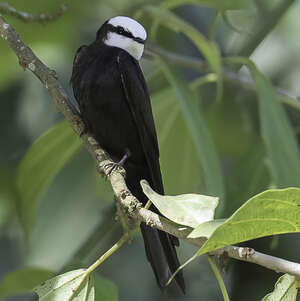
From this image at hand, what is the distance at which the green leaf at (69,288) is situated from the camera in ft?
6.18

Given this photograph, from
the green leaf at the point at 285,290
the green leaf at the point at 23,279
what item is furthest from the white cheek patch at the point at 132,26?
the green leaf at the point at 285,290

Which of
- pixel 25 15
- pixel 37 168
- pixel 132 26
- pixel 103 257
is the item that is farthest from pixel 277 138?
pixel 103 257

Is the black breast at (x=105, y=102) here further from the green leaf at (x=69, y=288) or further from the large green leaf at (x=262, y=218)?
the large green leaf at (x=262, y=218)

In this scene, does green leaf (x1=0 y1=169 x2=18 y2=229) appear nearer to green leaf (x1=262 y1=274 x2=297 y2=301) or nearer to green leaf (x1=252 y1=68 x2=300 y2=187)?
green leaf (x1=252 y1=68 x2=300 y2=187)

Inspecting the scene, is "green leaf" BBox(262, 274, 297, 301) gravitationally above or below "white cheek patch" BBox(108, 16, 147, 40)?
below

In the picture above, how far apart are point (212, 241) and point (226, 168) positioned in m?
2.43

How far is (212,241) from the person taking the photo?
58.3 inches

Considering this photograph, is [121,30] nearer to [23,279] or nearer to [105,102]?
[105,102]

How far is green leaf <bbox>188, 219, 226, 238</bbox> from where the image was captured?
1483mm

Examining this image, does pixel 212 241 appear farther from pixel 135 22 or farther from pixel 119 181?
pixel 135 22

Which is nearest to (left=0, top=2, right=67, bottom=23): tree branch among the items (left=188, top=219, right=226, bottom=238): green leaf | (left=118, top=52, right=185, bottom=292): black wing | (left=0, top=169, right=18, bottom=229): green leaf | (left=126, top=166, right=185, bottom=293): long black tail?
(left=118, top=52, right=185, bottom=292): black wing

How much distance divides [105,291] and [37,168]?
3.09ft

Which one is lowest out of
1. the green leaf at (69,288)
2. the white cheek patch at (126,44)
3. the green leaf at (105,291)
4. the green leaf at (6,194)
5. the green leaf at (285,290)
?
the green leaf at (285,290)

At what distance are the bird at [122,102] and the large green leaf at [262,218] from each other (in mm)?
1229
